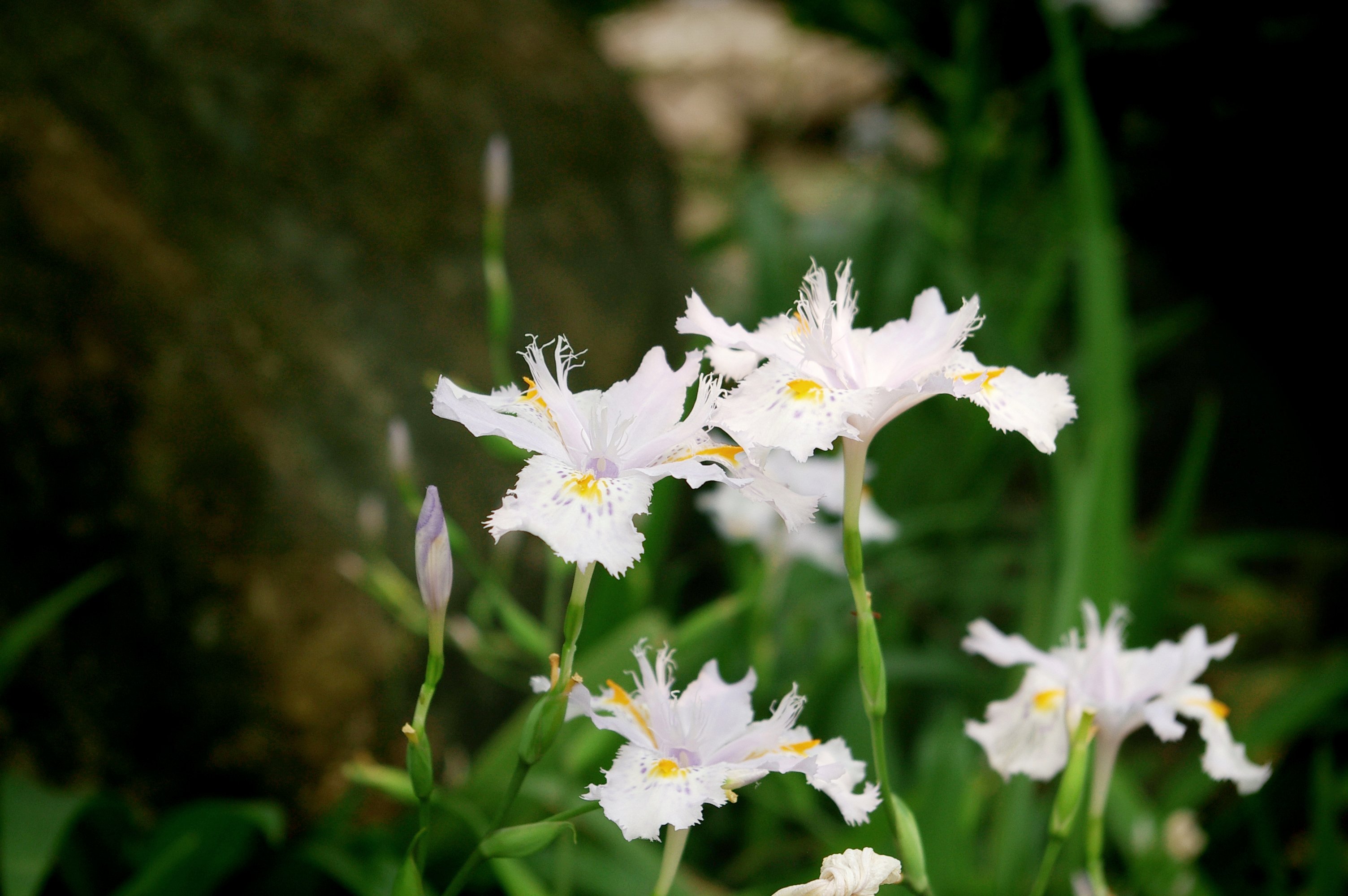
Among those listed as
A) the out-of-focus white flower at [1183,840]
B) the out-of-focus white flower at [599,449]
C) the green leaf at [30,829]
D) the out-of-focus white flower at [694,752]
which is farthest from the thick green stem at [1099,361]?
the green leaf at [30,829]

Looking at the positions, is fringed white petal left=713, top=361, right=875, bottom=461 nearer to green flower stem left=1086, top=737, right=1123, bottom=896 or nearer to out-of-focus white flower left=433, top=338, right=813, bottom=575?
out-of-focus white flower left=433, top=338, right=813, bottom=575

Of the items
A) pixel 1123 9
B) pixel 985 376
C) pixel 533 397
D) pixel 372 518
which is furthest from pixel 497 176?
pixel 1123 9

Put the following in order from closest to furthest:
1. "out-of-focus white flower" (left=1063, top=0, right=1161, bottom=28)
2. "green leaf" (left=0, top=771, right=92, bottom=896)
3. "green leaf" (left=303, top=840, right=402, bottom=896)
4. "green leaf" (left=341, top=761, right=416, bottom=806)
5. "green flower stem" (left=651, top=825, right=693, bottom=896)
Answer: "green flower stem" (left=651, top=825, right=693, bottom=896) < "green leaf" (left=341, top=761, right=416, bottom=806) < "green leaf" (left=0, top=771, right=92, bottom=896) < "green leaf" (left=303, top=840, right=402, bottom=896) < "out-of-focus white flower" (left=1063, top=0, right=1161, bottom=28)

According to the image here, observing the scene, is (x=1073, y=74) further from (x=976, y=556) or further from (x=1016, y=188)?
(x=1016, y=188)

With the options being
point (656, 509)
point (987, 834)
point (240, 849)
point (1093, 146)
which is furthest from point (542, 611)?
point (1093, 146)

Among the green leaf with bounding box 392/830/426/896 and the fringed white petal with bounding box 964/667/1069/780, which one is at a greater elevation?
the fringed white petal with bounding box 964/667/1069/780

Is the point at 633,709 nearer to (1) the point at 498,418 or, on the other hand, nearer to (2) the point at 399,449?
(1) the point at 498,418

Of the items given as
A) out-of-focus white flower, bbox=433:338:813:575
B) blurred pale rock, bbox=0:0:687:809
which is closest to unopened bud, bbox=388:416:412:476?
blurred pale rock, bbox=0:0:687:809
